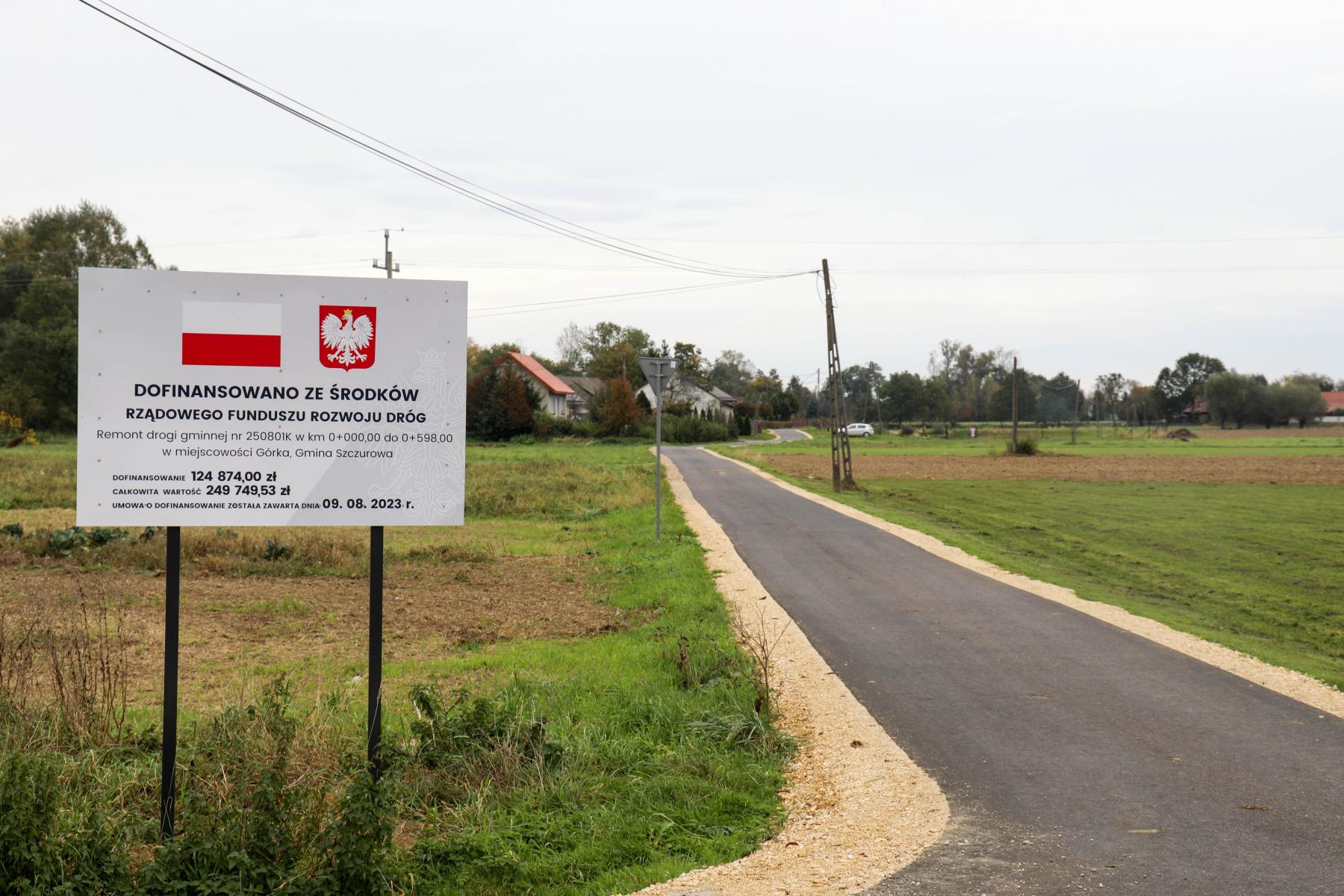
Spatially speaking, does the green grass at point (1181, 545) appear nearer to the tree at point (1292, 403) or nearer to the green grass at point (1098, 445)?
the green grass at point (1098, 445)

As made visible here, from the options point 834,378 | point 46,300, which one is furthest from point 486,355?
point 834,378

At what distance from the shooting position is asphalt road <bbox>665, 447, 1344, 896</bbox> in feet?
16.3

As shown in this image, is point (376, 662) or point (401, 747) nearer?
point (376, 662)

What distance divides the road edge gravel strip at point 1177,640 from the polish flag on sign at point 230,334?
793cm

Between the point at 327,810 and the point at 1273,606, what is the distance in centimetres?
1370

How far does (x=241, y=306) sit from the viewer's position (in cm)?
565

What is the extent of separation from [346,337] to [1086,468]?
166 ft

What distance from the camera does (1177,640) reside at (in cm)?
1066

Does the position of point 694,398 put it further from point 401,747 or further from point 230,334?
point 230,334

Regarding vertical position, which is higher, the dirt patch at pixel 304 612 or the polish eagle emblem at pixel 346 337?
the polish eagle emblem at pixel 346 337

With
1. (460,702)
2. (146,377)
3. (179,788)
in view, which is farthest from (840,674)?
(146,377)

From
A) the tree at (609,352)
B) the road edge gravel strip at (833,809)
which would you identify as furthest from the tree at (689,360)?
the road edge gravel strip at (833,809)

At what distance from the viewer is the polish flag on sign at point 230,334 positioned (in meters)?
5.60

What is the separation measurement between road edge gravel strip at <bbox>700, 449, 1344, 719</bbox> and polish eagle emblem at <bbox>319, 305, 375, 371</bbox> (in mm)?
7432
